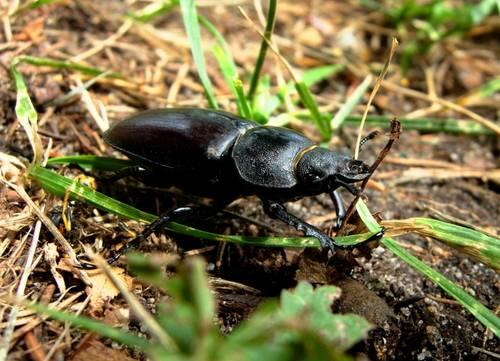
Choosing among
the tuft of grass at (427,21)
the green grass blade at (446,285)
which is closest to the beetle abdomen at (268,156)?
the green grass blade at (446,285)

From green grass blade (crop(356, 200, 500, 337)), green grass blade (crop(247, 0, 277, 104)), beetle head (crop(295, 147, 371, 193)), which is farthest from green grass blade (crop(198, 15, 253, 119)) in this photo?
green grass blade (crop(356, 200, 500, 337))

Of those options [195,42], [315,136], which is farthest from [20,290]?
[315,136]

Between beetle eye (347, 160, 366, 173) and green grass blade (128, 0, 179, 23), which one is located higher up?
green grass blade (128, 0, 179, 23)

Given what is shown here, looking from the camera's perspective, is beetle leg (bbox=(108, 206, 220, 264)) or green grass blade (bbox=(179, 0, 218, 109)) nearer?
beetle leg (bbox=(108, 206, 220, 264))

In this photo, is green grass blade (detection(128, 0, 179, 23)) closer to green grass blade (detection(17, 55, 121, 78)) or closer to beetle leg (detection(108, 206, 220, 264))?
green grass blade (detection(17, 55, 121, 78))

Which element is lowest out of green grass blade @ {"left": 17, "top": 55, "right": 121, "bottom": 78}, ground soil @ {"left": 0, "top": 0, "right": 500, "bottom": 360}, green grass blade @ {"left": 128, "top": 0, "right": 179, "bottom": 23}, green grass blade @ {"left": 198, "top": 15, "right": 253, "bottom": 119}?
ground soil @ {"left": 0, "top": 0, "right": 500, "bottom": 360}

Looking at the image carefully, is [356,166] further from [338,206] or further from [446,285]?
[446,285]

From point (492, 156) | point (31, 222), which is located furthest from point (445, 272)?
point (31, 222)
